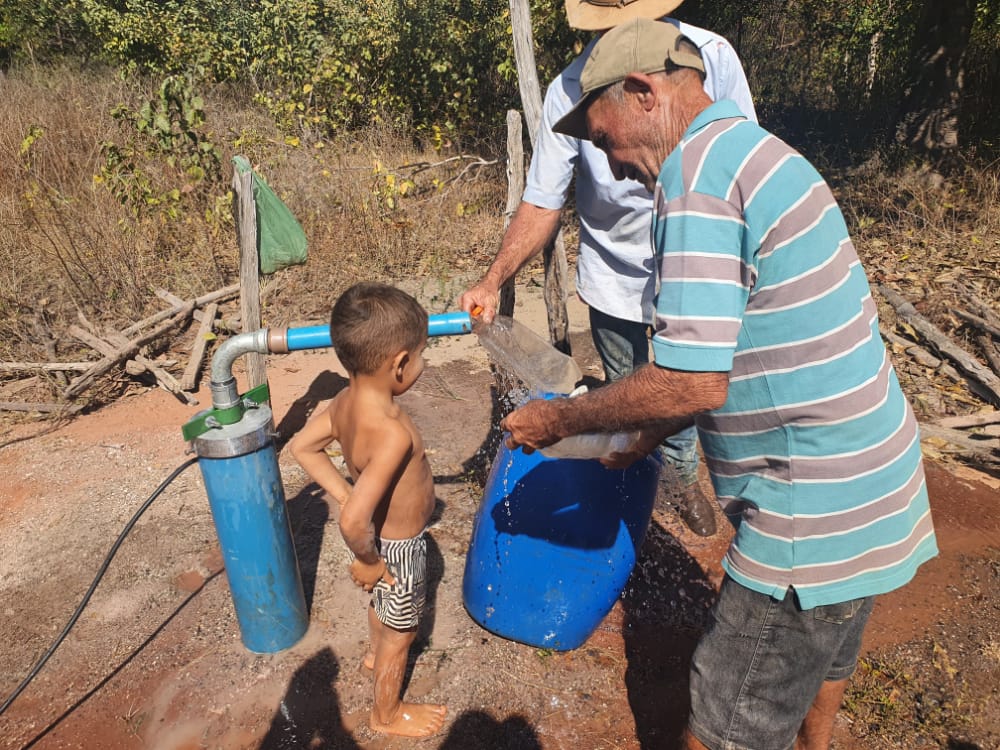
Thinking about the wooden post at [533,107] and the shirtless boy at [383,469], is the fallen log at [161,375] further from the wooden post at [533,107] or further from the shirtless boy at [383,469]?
the shirtless boy at [383,469]

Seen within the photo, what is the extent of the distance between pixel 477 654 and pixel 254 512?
94 centimetres

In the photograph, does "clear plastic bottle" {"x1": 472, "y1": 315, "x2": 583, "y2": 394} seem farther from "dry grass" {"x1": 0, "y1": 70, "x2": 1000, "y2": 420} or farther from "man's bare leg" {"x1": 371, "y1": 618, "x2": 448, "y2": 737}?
"dry grass" {"x1": 0, "y1": 70, "x2": 1000, "y2": 420}

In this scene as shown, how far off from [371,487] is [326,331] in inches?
21.8

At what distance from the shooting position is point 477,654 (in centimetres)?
246

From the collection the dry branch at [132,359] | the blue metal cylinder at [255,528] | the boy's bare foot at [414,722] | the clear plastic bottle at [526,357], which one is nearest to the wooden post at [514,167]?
the clear plastic bottle at [526,357]

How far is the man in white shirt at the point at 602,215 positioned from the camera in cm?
242

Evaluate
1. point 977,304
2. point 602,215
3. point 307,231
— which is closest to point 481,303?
point 602,215

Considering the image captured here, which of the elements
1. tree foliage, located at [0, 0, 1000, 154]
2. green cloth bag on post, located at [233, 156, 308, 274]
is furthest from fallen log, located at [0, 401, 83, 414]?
tree foliage, located at [0, 0, 1000, 154]

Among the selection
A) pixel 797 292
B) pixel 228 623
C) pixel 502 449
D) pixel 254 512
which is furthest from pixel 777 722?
pixel 228 623

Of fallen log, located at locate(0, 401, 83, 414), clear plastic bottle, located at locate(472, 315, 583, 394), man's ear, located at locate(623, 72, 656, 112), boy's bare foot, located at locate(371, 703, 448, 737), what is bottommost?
fallen log, located at locate(0, 401, 83, 414)

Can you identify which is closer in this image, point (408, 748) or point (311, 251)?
point (408, 748)

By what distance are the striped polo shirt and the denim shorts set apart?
0.06m

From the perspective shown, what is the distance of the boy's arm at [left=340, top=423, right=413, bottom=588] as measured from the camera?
5.60 ft

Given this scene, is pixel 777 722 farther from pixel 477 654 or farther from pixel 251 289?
pixel 251 289
